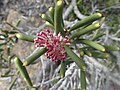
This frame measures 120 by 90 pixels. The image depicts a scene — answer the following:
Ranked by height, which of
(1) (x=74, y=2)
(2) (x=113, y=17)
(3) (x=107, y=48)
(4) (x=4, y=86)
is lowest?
(4) (x=4, y=86)

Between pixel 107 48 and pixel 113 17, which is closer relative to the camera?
pixel 107 48

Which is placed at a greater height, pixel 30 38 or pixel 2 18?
pixel 30 38

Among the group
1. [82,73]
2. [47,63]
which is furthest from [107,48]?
[47,63]

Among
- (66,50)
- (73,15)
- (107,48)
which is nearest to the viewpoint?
(66,50)

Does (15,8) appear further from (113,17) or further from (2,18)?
(113,17)

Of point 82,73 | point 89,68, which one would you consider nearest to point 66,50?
point 82,73

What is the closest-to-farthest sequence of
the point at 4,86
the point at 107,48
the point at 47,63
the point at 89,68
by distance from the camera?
the point at 107,48, the point at 89,68, the point at 47,63, the point at 4,86
